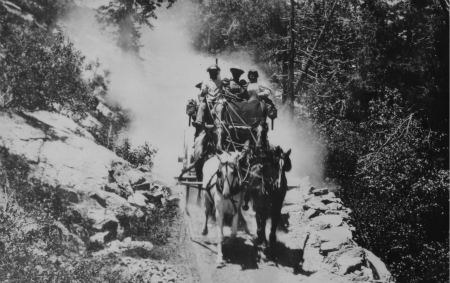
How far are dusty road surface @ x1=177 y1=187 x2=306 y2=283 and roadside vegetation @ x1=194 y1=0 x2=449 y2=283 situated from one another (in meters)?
3.63

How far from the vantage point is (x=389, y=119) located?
16250 millimetres

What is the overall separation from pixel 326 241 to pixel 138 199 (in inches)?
217

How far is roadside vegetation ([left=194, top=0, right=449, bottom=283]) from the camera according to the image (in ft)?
43.0

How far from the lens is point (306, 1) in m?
25.2

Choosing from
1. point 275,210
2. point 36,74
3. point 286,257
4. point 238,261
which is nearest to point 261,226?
point 275,210

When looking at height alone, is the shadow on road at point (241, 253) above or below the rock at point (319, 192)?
below

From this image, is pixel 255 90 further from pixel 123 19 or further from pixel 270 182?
pixel 123 19

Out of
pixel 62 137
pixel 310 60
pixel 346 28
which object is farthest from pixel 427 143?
pixel 62 137

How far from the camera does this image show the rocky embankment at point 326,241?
10031 mm

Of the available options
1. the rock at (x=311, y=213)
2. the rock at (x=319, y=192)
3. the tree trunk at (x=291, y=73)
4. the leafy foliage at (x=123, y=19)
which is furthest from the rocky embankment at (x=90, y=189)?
the leafy foliage at (x=123, y=19)

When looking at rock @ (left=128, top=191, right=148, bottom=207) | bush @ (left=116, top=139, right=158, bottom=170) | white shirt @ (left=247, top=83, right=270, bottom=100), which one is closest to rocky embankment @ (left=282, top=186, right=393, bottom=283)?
white shirt @ (left=247, top=83, right=270, bottom=100)

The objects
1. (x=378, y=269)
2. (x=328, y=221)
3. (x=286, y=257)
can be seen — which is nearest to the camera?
(x=378, y=269)

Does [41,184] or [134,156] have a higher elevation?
[134,156]

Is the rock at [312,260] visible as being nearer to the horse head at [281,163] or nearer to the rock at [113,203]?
the horse head at [281,163]
